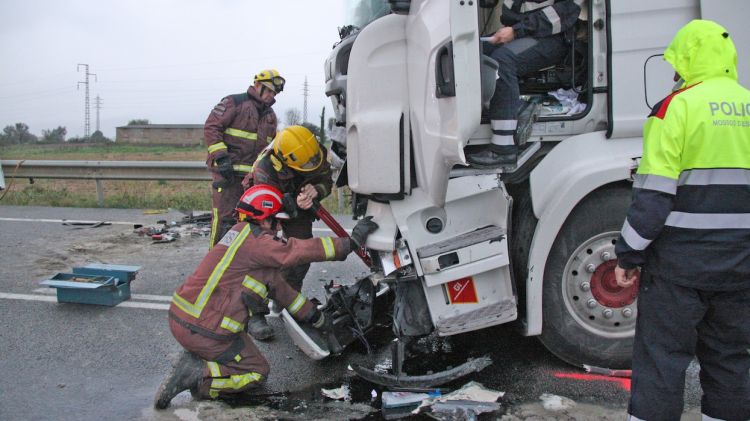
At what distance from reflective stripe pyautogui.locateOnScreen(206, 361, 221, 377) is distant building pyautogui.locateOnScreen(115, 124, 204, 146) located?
33692 mm

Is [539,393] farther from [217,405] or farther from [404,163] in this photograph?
[217,405]

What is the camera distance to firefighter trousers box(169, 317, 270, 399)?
344cm

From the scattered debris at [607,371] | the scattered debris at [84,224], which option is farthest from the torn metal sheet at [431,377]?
the scattered debris at [84,224]

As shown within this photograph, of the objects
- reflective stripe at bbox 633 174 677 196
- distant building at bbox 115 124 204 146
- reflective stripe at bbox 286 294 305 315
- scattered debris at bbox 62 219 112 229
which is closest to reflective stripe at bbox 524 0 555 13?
reflective stripe at bbox 633 174 677 196

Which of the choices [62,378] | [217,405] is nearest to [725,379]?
[217,405]

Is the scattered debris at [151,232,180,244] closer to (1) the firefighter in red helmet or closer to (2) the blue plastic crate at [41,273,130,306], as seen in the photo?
(2) the blue plastic crate at [41,273,130,306]

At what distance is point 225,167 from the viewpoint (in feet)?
18.6

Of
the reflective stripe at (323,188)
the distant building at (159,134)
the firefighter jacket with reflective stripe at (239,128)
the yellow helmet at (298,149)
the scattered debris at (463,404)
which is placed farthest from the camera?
the distant building at (159,134)

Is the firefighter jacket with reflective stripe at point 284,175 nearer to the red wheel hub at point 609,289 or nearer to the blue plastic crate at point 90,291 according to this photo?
the blue plastic crate at point 90,291

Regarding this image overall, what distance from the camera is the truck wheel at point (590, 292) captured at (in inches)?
129

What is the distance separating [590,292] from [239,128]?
3.72m

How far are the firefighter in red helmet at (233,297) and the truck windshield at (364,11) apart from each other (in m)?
1.26

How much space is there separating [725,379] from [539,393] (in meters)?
0.98

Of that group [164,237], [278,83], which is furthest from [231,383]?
[164,237]
